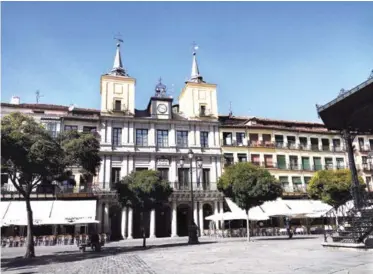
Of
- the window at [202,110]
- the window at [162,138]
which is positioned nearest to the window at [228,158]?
the window at [202,110]

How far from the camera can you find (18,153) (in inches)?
592

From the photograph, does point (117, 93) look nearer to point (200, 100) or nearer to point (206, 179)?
point (200, 100)

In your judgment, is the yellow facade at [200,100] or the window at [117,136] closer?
the window at [117,136]

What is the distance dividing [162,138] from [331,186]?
17.3 m

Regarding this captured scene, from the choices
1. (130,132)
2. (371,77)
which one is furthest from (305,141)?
(371,77)

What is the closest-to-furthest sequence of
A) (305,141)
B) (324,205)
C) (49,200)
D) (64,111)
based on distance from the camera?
(49,200), (324,205), (64,111), (305,141)

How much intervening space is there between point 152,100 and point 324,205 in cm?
2074

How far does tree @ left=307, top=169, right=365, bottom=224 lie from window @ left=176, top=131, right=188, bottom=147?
13.6 m

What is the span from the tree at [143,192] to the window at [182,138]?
45.3ft

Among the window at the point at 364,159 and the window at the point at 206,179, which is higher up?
the window at the point at 364,159

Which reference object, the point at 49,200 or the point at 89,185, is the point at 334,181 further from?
the point at 49,200

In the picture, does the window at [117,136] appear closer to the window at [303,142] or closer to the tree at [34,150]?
the tree at [34,150]

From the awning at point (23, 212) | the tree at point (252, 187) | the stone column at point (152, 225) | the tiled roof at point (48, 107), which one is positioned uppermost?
the tiled roof at point (48, 107)

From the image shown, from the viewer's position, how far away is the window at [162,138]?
36.4m
